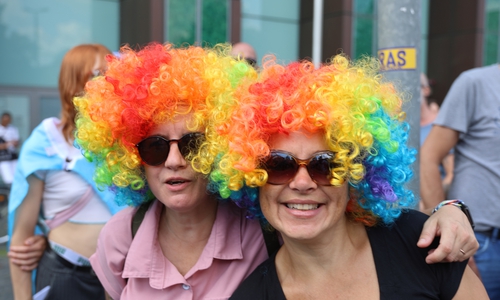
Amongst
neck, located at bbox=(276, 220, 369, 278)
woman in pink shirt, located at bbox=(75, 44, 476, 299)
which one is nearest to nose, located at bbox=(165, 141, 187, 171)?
woman in pink shirt, located at bbox=(75, 44, 476, 299)

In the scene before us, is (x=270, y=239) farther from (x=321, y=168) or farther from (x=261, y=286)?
(x=321, y=168)

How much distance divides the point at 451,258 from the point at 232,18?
11817mm

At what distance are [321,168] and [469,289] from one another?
0.68 metres

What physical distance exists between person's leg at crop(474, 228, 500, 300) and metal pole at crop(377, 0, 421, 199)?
902 mm

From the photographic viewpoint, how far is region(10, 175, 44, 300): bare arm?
9.59ft

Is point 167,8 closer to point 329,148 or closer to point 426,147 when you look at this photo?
point 426,147

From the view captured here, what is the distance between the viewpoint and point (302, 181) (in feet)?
5.83

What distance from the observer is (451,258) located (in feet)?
5.92

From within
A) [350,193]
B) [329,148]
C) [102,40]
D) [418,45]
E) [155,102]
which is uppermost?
[102,40]

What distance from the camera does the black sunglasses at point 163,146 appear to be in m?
2.03

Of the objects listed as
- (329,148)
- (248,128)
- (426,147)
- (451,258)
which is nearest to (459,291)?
(451,258)

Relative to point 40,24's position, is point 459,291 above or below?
below

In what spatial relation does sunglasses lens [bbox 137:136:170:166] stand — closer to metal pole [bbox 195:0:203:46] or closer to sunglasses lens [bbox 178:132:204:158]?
sunglasses lens [bbox 178:132:204:158]

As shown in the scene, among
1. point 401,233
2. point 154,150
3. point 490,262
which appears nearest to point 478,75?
point 490,262
